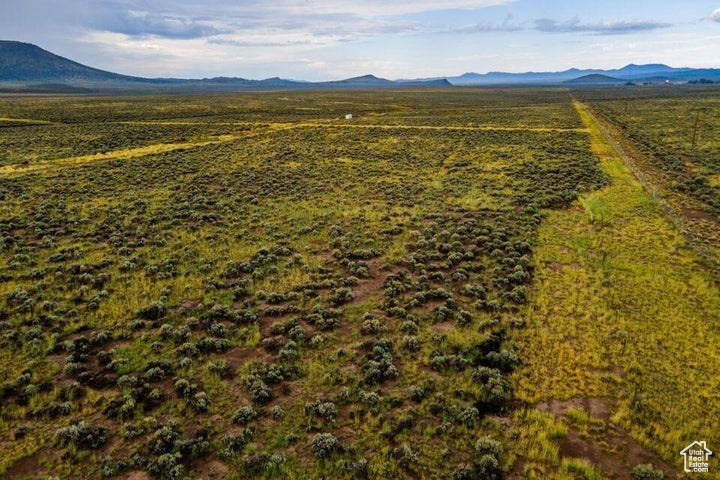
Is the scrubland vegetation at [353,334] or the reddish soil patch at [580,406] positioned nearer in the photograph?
the scrubland vegetation at [353,334]

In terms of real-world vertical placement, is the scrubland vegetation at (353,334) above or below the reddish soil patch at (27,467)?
above

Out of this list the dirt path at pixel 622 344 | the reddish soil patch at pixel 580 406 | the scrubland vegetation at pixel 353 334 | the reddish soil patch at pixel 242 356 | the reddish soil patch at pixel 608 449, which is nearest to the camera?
the reddish soil patch at pixel 608 449

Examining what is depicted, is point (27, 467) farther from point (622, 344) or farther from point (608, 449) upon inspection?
point (622, 344)

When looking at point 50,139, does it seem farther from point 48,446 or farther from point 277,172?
point 48,446

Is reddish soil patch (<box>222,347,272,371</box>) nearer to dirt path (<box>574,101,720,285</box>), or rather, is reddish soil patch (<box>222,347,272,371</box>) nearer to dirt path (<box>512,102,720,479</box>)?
dirt path (<box>512,102,720,479</box>)

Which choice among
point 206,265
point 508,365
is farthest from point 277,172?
point 508,365

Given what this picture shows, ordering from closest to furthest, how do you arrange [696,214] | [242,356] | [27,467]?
1. [27,467]
2. [242,356]
3. [696,214]

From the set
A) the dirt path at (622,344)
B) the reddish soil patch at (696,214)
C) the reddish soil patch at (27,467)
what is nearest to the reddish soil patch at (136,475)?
the reddish soil patch at (27,467)

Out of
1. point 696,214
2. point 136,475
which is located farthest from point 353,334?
point 696,214

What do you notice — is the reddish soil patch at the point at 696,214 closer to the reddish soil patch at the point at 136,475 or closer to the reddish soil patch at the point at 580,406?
the reddish soil patch at the point at 580,406

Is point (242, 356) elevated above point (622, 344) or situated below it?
below
